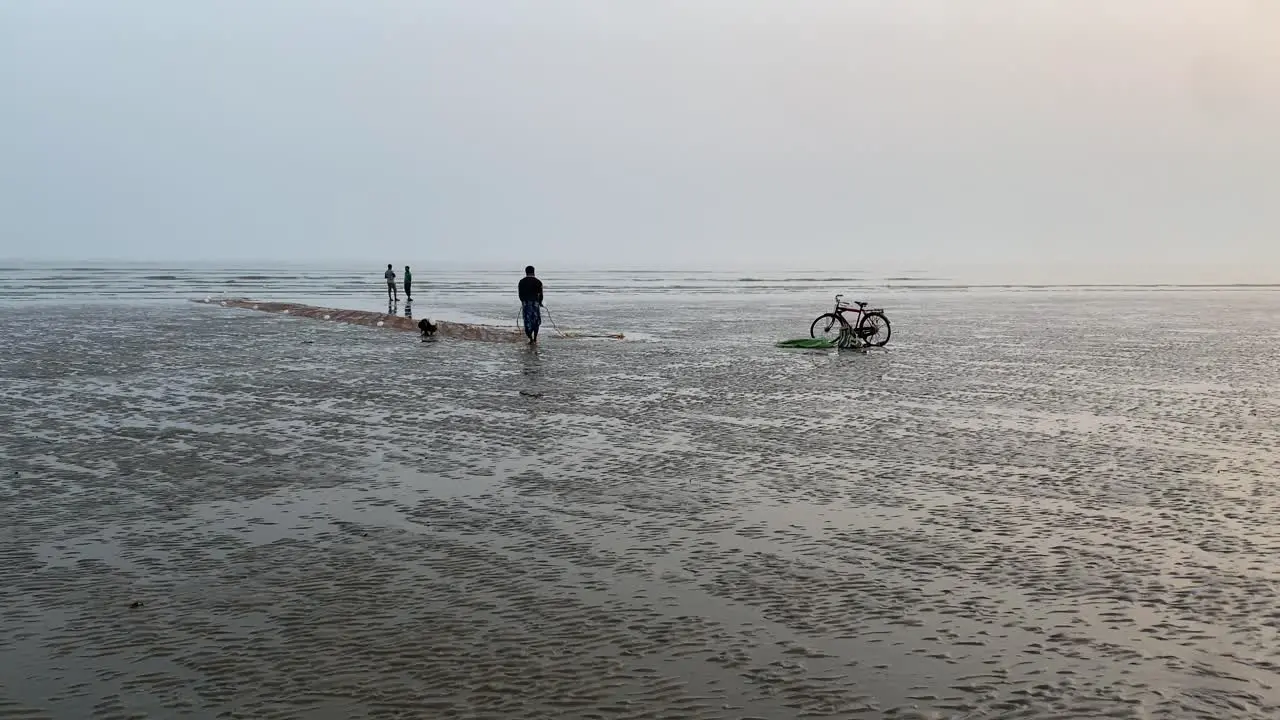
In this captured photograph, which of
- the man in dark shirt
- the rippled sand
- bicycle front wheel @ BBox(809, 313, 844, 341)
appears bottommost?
the rippled sand

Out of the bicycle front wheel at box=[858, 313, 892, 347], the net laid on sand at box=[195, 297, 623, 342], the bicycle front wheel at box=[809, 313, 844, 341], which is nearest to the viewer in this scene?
the bicycle front wheel at box=[858, 313, 892, 347]

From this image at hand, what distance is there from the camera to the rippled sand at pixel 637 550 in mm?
6102

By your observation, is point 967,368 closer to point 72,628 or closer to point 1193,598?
point 1193,598

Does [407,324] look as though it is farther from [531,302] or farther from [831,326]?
[831,326]

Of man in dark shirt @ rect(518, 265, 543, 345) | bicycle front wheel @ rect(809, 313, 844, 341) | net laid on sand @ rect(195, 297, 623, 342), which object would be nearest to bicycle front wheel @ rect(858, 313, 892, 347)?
bicycle front wheel @ rect(809, 313, 844, 341)

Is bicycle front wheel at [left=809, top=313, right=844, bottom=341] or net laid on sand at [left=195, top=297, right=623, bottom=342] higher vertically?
bicycle front wheel at [left=809, top=313, right=844, bottom=341]

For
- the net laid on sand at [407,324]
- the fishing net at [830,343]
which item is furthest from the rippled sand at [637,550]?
the net laid on sand at [407,324]

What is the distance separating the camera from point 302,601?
24.7 feet

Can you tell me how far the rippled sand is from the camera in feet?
20.0

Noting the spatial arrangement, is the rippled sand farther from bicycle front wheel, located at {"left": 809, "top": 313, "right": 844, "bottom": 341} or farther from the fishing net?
bicycle front wheel, located at {"left": 809, "top": 313, "right": 844, "bottom": 341}

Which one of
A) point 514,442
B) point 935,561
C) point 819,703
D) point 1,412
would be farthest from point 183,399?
point 819,703

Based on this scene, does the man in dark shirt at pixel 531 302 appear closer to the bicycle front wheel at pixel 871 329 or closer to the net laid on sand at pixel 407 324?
the net laid on sand at pixel 407 324

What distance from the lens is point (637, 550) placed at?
29.4ft

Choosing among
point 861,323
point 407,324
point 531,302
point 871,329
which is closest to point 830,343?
point 861,323
